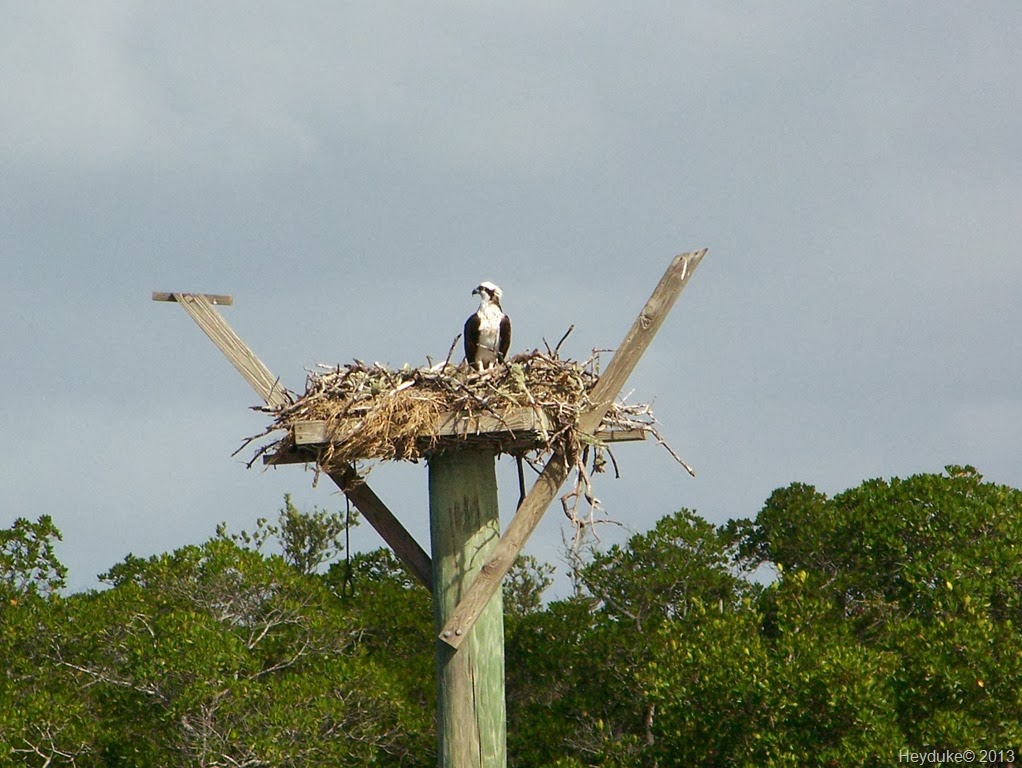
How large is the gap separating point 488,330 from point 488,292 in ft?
1.13

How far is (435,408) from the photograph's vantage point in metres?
9.62

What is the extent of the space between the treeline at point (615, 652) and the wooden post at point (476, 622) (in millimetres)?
4952

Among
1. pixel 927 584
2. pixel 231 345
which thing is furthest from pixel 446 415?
pixel 927 584

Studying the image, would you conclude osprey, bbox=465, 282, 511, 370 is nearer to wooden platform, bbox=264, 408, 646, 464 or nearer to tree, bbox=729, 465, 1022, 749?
wooden platform, bbox=264, 408, 646, 464

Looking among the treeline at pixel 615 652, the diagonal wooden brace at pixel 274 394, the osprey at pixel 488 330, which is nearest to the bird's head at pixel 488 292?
the osprey at pixel 488 330

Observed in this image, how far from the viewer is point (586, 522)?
32.5ft

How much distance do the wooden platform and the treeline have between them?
5.50 meters

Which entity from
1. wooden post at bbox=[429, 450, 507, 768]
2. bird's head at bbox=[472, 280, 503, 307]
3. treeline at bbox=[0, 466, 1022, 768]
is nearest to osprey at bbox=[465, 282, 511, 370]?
bird's head at bbox=[472, 280, 503, 307]

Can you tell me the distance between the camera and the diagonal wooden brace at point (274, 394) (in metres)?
10.4

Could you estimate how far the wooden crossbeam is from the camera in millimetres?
9742

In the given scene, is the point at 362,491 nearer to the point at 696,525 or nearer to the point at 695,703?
the point at 695,703

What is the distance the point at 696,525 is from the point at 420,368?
36.9 ft

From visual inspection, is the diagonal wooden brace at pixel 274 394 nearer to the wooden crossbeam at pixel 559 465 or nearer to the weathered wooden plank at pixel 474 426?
the weathered wooden plank at pixel 474 426

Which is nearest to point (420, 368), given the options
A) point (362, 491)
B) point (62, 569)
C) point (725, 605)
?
point (362, 491)
